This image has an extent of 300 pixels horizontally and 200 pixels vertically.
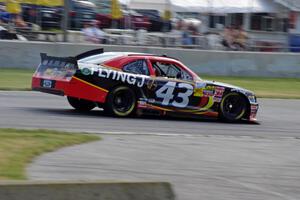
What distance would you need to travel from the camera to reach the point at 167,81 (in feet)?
49.3

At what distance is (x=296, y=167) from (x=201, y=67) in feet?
61.1

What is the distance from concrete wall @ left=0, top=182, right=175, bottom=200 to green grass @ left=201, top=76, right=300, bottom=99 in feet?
54.6

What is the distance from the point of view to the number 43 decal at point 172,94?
49.2 feet

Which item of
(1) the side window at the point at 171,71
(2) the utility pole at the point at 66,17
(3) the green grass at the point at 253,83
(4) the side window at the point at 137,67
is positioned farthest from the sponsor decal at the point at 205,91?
(2) the utility pole at the point at 66,17

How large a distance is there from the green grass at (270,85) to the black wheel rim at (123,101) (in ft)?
27.4

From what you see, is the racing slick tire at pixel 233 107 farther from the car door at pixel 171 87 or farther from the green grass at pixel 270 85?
the green grass at pixel 270 85

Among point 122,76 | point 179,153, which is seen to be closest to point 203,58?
point 122,76

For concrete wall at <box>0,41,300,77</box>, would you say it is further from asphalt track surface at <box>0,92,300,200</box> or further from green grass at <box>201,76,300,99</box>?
asphalt track surface at <box>0,92,300,200</box>

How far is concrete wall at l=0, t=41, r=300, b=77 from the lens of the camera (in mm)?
26922

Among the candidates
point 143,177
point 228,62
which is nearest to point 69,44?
point 228,62

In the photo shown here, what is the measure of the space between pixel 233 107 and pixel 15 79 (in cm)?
930

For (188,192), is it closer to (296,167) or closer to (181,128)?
(296,167)

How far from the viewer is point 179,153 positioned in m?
10.6

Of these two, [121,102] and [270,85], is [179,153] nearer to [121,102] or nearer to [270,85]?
[121,102]
